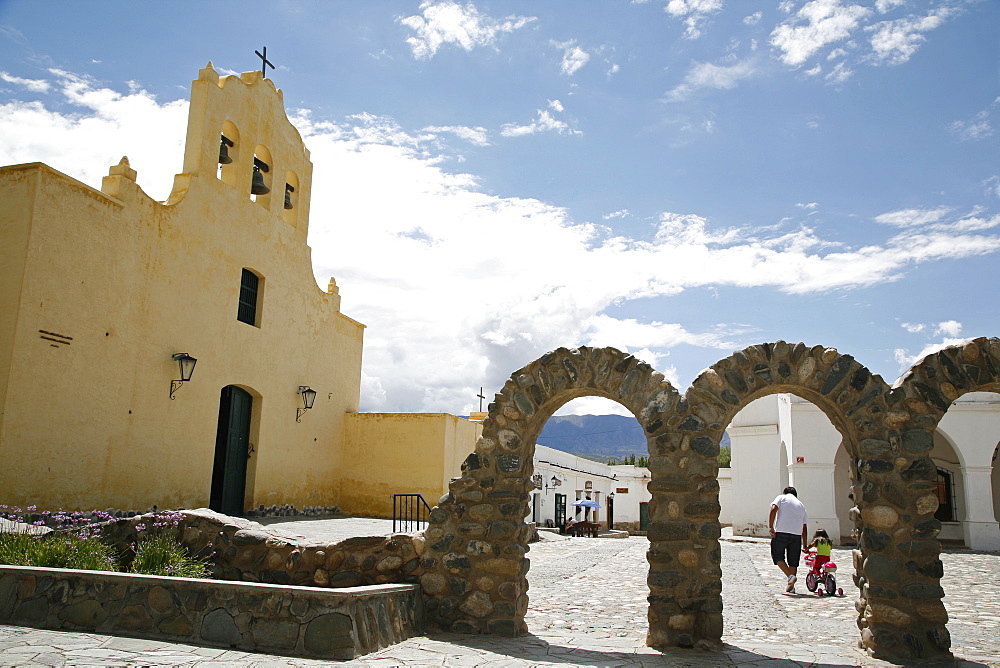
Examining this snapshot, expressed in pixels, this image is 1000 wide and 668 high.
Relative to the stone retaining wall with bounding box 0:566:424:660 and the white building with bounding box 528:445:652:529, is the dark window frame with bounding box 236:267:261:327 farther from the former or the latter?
the white building with bounding box 528:445:652:529

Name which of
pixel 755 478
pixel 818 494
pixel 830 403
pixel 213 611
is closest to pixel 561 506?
pixel 755 478

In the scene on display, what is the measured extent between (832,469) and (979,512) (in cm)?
336

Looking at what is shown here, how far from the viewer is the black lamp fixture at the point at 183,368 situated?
12750 millimetres

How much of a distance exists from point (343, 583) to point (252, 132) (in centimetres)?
1124

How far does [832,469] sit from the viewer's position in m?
18.0

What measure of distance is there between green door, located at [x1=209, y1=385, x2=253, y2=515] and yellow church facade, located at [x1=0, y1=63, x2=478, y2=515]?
40mm

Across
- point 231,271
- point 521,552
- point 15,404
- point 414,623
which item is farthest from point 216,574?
point 231,271

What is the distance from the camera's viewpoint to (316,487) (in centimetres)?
1739

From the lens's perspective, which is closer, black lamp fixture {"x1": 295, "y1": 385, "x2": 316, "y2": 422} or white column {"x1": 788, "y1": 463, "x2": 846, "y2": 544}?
black lamp fixture {"x1": 295, "y1": 385, "x2": 316, "y2": 422}

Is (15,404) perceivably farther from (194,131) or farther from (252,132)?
(252,132)

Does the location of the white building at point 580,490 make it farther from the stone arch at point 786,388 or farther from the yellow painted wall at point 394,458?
the stone arch at point 786,388

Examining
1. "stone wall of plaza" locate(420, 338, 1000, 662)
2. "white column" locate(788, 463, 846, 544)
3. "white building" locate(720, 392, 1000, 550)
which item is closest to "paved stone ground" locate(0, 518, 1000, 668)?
"stone wall of plaza" locate(420, 338, 1000, 662)

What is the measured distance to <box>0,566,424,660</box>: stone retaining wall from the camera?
5754 mm

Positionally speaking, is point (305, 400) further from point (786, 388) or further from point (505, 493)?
point (786, 388)
